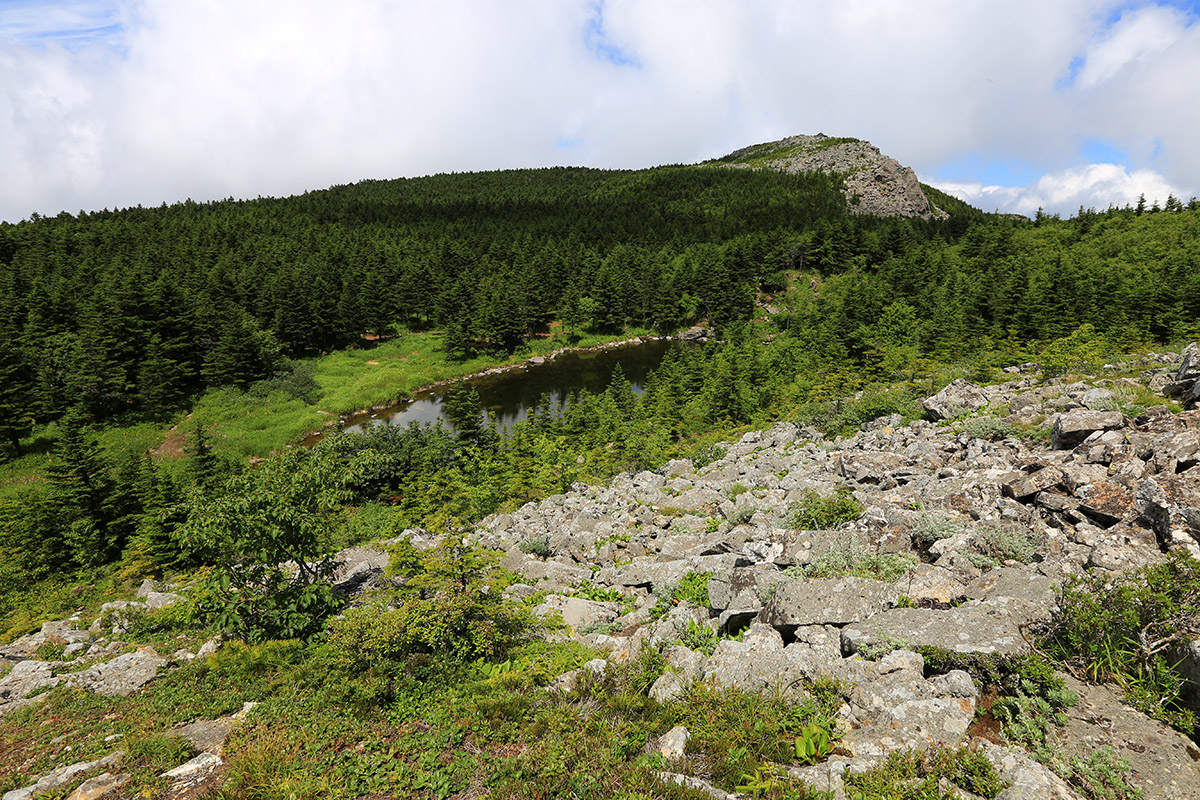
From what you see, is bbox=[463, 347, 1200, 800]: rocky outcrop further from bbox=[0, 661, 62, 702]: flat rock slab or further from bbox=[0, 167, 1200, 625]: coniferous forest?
bbox=[0, 661, 62, 702]: flat rock slab

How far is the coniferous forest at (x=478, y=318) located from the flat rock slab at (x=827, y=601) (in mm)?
7332

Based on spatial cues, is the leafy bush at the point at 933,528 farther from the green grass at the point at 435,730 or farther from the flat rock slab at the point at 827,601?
the green grass at the point at 435,730

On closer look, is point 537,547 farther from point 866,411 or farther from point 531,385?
point 531,385

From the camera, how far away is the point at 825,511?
11633mm

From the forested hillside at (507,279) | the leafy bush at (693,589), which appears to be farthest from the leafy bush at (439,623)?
the forested hillside at (507,279)

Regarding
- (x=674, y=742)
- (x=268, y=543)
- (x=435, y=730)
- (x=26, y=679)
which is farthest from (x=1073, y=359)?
(x=26, y=679)

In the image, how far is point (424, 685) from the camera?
8.05 metres

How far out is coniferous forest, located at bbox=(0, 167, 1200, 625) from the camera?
26.3 meters

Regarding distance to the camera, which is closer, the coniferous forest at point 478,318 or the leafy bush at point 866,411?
the leafy bush at point 866,411

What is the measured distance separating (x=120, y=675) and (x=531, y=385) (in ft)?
175

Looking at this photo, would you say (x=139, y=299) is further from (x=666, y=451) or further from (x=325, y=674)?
(x=325, y=674)

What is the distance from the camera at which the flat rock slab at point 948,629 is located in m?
6.16

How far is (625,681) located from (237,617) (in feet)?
28.0

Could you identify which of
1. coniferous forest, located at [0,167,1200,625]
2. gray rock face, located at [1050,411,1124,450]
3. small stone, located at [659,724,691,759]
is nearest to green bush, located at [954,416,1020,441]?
gray rock face, located at [1050,411,1124,450]
